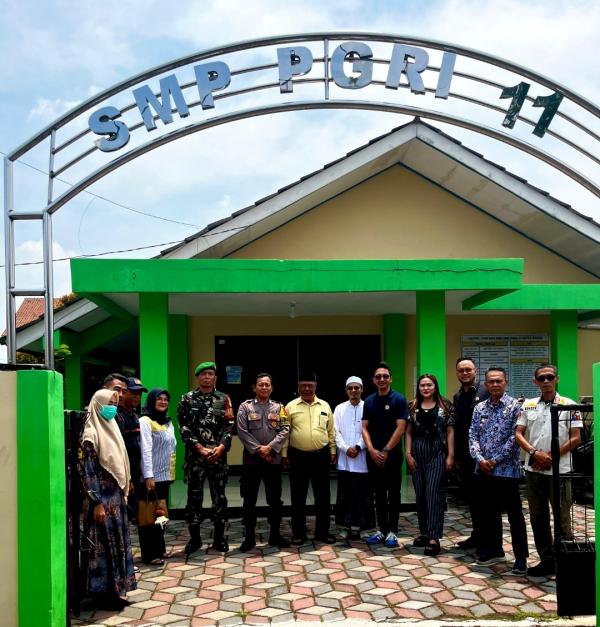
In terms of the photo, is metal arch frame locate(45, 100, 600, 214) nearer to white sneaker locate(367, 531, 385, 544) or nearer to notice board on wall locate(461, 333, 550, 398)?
white sneaker locate(367, 531, 385, 544)

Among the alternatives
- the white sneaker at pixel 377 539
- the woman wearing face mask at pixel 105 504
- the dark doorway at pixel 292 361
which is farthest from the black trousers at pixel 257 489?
the dark doorway at pixel 292 361

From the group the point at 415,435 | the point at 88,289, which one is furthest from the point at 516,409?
the point at 88,289

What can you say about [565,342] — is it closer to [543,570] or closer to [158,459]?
[543,570]

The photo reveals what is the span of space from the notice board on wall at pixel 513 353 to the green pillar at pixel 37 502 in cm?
773

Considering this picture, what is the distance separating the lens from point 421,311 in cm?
788

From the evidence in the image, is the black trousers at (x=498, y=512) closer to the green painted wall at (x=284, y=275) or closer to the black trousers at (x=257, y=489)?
the black trousers at (x=257, y=489)

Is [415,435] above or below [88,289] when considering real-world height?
below

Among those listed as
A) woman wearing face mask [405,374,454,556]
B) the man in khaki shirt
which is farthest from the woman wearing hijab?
woman wearing face mask [405,374,454,556]

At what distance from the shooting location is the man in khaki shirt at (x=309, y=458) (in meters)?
6.57

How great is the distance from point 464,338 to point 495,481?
16.9 feet

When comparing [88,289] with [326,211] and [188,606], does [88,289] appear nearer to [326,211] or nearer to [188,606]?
[188,606]

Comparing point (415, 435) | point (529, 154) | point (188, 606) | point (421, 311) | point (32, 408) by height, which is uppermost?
point (529, 154)

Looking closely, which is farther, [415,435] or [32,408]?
[415,435]

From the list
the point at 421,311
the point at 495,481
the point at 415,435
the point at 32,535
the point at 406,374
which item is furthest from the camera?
the point at 406,374
